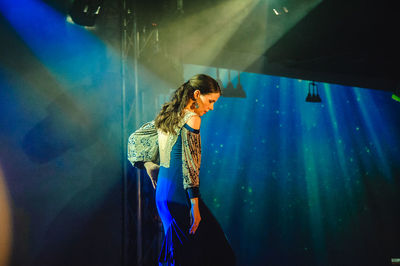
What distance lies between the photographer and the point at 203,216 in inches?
55.9

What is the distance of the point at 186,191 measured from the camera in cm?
134

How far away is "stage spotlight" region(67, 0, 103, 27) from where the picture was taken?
259cm

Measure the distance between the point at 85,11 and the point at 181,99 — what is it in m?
1.87

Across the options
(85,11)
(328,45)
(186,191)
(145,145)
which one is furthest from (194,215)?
(328,45)

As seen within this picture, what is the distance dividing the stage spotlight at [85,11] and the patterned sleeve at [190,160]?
191 centimetres

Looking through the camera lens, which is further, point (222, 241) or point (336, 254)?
point (336, 254)

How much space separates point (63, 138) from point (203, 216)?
6.70 feet

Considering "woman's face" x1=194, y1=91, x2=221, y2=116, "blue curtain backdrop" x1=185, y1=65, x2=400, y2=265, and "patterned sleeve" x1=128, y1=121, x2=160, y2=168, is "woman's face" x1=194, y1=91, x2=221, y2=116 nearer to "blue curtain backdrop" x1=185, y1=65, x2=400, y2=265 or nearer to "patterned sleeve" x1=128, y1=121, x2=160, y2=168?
"patterned sleeve" x1=128, y1=121, x2=160, y2=168

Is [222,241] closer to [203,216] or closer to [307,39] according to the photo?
[203,216]

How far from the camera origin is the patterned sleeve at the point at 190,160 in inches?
52.2

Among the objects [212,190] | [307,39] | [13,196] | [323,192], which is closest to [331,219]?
[323,192]

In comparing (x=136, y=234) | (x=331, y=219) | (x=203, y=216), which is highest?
(x=203, y=216)

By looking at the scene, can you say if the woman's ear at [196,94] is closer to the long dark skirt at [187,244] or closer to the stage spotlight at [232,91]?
the long dark skirt at [187,244]

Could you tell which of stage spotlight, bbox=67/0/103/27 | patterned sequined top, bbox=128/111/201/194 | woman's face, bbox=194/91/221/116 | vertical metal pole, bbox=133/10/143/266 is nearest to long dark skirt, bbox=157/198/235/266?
patterned sequined top, bbox=128/111/201/194
